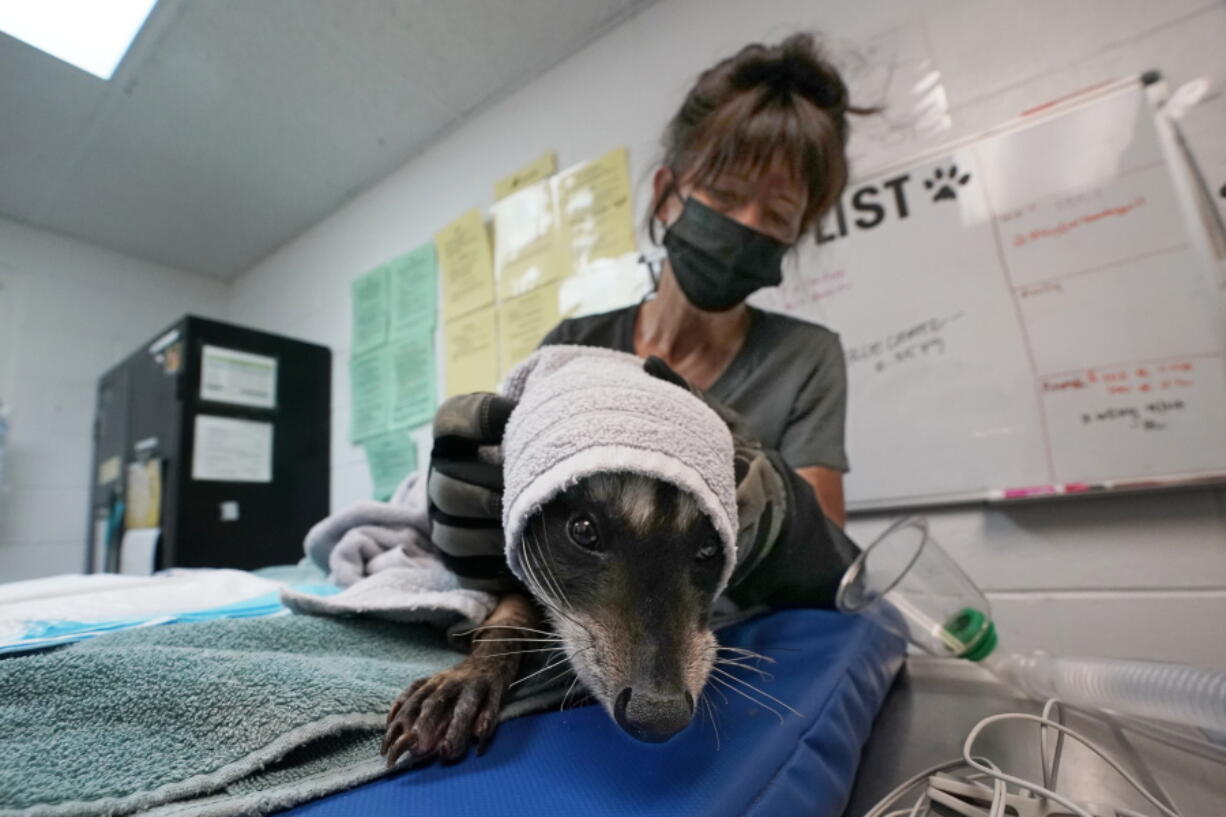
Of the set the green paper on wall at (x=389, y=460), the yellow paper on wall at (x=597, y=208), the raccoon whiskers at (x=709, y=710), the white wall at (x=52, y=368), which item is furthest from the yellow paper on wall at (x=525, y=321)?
the white wall at (x=52, y=368)

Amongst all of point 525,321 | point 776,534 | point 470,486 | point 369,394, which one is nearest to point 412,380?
point 369,394

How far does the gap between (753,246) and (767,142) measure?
0.18 m

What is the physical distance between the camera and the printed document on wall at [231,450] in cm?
196

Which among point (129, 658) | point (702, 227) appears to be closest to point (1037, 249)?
point (702, 227)

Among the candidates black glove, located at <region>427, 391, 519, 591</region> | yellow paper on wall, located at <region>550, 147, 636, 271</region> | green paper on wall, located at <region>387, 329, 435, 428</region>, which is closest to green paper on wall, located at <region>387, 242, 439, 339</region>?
green paper on wall, located at <region>387, 329, 435, 428</region>

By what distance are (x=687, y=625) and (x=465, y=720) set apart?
0.18 metres

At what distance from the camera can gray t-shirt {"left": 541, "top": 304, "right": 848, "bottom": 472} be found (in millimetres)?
984

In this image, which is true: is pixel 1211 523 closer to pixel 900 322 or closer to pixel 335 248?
pixel 900 322

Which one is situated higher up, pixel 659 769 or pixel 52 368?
pixel 52 368

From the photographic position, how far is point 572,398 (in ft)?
1.50

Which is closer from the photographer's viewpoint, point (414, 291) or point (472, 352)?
point (472, 352)

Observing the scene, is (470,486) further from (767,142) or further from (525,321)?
(525,321)

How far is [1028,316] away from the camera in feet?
3.36

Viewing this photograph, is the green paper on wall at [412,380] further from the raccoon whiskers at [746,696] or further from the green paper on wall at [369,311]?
the raccoon whiskers at [746,696]
